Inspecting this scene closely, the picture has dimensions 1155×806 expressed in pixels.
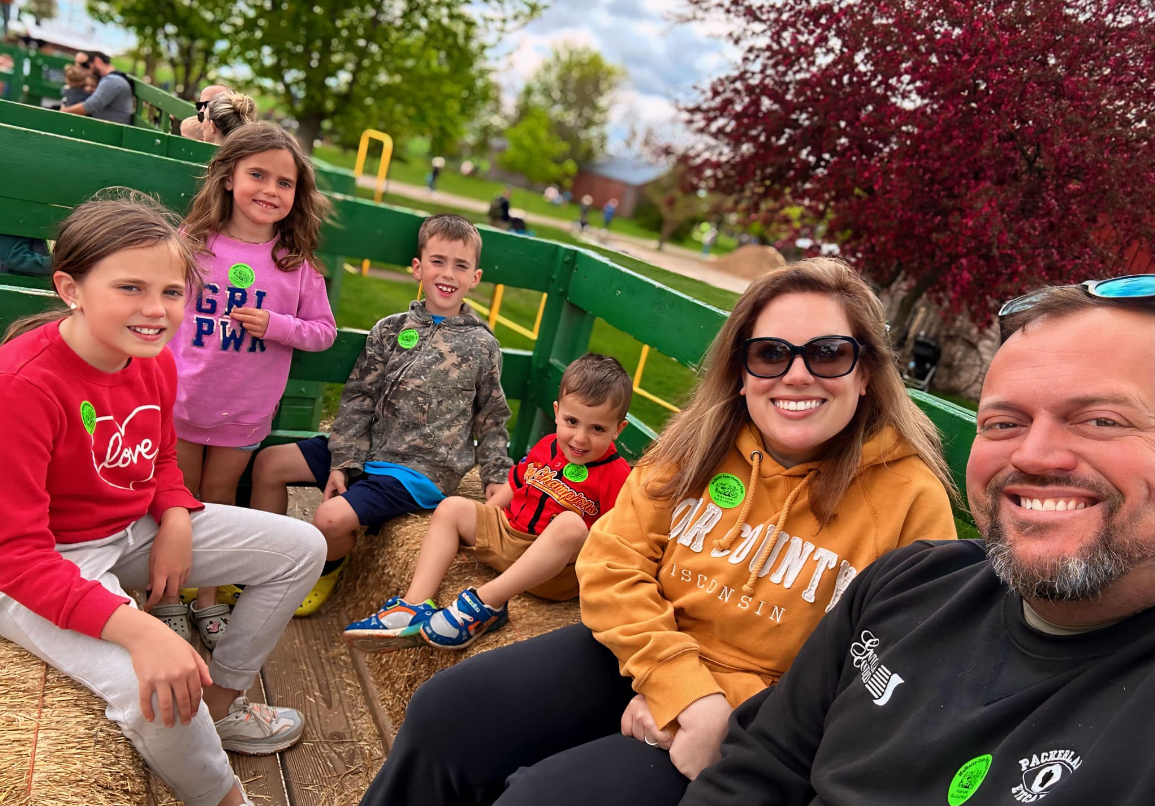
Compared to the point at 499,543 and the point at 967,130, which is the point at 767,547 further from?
the point at 967,130

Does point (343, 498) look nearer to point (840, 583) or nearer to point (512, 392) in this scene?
point (512, 392)

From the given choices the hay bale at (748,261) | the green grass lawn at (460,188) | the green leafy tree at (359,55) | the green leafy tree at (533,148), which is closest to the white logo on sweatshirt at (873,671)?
the green leafy tree at (359,55)

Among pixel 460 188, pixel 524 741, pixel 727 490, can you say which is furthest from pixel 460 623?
pixel 460 188

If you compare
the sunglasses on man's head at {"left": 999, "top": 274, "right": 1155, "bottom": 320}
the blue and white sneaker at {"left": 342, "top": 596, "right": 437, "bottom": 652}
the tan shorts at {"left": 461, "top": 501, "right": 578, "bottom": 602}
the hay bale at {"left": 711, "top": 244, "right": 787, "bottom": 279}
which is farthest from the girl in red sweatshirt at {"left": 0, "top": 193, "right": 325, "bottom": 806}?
the hay bale at {"left": 711, "top": 244, "right": 787, "bottom": 279}

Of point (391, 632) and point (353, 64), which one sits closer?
point (391, 632)

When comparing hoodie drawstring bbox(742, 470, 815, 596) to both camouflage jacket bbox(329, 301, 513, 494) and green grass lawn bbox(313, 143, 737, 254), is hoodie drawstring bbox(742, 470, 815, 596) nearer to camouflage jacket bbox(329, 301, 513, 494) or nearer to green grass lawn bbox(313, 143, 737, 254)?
camouflage jacket bbox(329, 301, 513, 494)

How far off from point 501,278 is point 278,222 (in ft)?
3.33

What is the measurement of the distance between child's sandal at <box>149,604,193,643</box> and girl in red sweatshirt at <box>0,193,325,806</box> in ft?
0.98

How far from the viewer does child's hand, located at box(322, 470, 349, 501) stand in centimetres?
320

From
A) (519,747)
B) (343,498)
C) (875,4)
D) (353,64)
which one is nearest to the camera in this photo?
(519,747)

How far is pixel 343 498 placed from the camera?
311 centimetres

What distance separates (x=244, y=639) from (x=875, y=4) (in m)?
6.14

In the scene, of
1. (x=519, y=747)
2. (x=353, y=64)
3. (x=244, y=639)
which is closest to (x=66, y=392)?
(x=244, y=639)

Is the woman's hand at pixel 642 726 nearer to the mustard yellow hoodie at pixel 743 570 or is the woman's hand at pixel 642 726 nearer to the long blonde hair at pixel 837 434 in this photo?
the mustard yellow hoodie at pixel 743 570
